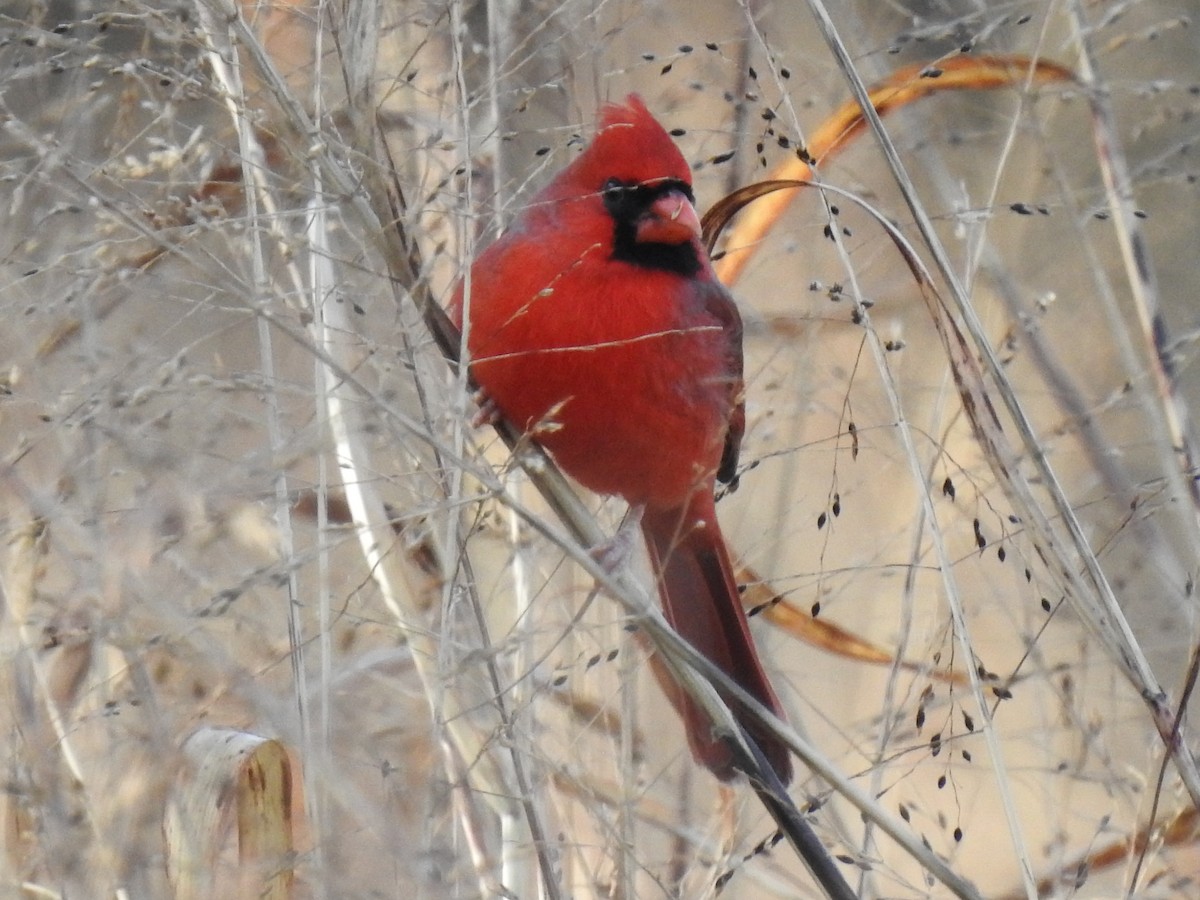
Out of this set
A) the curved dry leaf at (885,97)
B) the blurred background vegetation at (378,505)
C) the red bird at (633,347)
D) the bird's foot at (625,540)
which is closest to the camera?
the blurred background vegetation at (378,505)

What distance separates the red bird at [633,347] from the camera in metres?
1.75

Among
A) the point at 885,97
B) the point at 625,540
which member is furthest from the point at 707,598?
the point at 885,97

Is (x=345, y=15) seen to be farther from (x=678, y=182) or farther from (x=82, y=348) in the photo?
(x=678, y=182)

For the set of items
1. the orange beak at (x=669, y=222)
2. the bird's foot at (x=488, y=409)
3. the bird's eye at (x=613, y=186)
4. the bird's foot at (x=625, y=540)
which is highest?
the bird's eye at (x=613, y=186)

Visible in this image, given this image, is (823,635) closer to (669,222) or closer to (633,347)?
(633,347)

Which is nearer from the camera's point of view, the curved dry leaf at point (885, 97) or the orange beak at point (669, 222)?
the curved dry leaf at point (885, 97)

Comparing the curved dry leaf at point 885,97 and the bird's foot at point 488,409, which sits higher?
the curved dry leaf at point 885,97

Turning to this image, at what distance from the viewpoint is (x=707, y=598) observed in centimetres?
200

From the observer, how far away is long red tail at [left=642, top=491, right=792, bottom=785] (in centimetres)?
193

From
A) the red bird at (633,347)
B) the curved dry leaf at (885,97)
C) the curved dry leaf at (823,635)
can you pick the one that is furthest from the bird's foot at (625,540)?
the curved dry leaf at (885,97)

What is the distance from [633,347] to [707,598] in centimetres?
38

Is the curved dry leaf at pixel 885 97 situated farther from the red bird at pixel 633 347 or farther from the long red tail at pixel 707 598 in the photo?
the long red tail at pixel 707 598

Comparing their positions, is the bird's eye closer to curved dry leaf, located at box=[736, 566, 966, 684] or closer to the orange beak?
the orange beak

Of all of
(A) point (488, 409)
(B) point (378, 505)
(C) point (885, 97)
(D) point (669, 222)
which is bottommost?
(B) point (378, 505)
